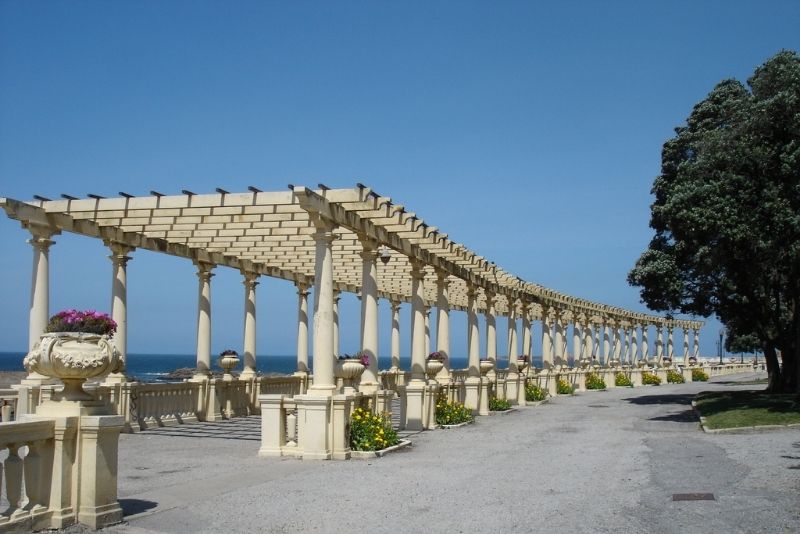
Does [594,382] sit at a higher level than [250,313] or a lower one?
lower

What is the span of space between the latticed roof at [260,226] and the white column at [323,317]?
381 millimetres

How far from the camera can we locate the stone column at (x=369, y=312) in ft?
56.7

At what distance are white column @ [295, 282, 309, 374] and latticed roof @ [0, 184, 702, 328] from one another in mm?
1745

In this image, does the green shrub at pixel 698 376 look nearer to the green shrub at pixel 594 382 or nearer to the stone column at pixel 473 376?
the green shrub at pixel 594 382

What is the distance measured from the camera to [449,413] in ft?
70.1

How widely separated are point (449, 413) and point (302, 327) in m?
8.59

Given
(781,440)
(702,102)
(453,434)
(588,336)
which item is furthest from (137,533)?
(588,336)

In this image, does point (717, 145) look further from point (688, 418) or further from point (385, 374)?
point (385, 374)

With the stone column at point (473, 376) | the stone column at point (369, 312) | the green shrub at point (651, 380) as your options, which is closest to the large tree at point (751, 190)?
the stone column at point (473, 376)

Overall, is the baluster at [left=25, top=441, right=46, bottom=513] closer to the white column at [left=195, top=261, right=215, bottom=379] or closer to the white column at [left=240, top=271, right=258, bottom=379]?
the white column at [left=195, top=261, right=215, bottom=379]

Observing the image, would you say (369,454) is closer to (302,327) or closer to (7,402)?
(7,402)

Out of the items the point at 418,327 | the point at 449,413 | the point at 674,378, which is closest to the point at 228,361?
the point at 418,327

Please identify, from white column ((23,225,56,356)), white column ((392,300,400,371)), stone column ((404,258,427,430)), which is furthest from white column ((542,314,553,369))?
white column ((23,225,56,356))

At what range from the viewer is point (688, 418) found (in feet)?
77.8
